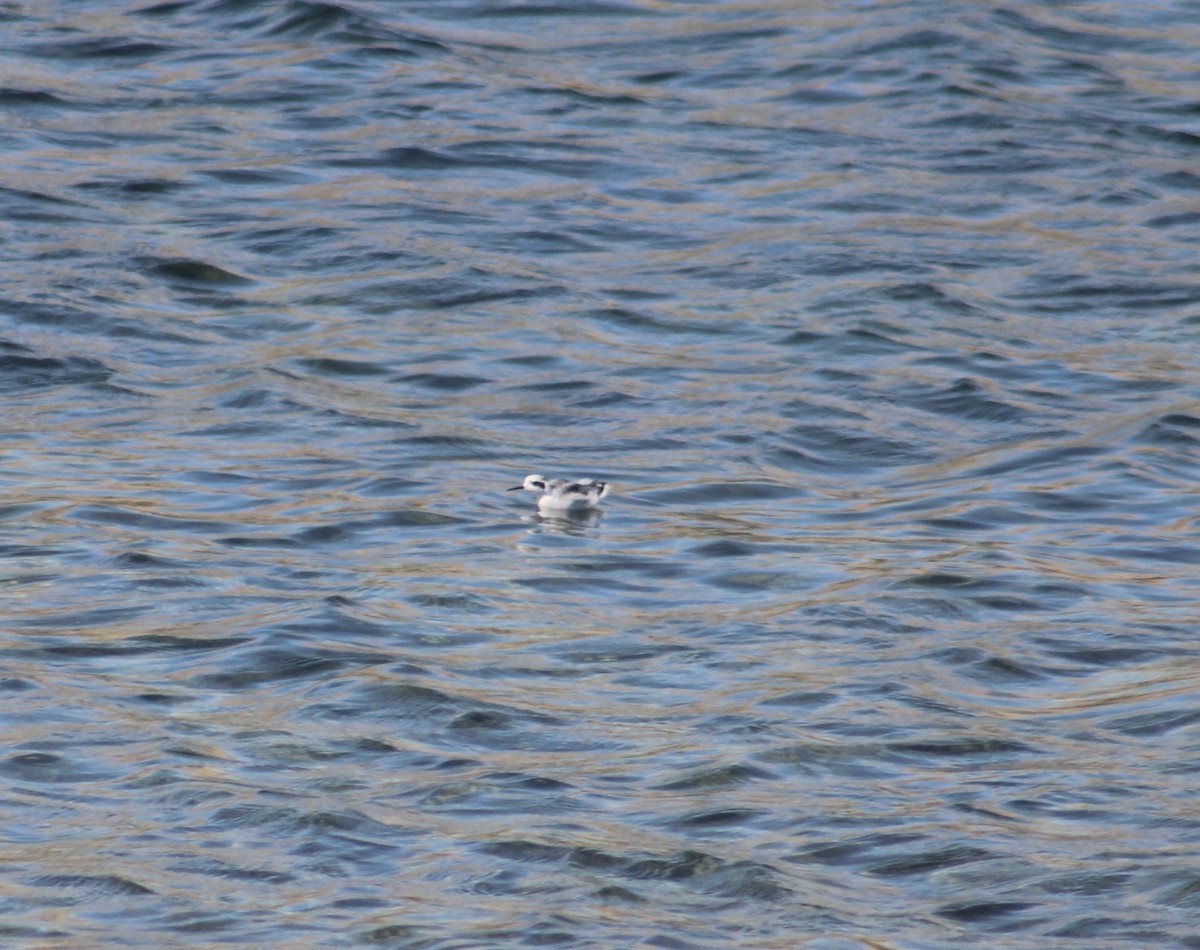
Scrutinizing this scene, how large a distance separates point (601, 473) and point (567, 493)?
3.00ft

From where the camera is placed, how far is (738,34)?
57.2 ft

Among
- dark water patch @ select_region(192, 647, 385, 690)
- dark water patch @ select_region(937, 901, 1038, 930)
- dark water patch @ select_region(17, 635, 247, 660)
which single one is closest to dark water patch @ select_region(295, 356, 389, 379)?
dark water patch @ select_region(17, 635, 247, 660)

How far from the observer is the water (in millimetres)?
6180

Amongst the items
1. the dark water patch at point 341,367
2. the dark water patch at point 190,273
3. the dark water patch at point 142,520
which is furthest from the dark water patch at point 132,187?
the dark water patch at point 142,520

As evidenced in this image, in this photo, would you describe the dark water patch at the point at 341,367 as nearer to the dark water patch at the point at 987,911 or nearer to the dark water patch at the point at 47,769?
the dark water patch at the point at 47,769

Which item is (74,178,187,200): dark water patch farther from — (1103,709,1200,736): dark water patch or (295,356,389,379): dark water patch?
(1103,709,1200,736): dark water patch

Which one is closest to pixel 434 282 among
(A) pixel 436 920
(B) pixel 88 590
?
(B) pixel 88 590

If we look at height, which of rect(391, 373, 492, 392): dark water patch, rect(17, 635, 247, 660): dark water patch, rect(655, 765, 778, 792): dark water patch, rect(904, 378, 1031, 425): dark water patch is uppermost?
rect(655, 765, 778, 792): dark water patch

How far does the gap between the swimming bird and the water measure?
0.12 meters

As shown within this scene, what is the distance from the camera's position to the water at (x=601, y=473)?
20.3ft

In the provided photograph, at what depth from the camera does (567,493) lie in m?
9.47

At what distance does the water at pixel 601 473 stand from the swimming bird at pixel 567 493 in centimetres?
12

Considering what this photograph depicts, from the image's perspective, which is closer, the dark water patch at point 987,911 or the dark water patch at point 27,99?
the dark water patch at point 987,911

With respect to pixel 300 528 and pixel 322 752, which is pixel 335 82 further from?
pixel 322 752
